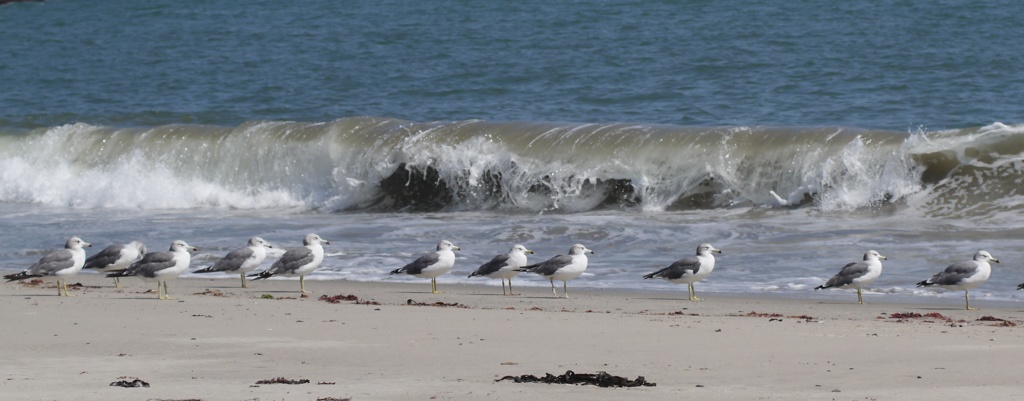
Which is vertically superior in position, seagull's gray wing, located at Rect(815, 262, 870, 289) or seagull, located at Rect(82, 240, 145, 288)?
seagull, located at Rect(82, 240, 145, 288)

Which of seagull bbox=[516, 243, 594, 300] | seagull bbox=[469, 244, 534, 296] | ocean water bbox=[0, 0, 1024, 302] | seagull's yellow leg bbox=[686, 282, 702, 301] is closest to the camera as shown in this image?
seagull's yellow leg bbox=[686, 282, 702, 301]

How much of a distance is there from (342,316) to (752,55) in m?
20.4

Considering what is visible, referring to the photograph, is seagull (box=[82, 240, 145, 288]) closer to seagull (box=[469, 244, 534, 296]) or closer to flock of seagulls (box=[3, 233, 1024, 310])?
flock of seagulls (box=[3, 233, 1024, 310])

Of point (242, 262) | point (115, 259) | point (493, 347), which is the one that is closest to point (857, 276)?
point (493, 347)

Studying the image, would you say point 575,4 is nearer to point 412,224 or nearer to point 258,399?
point 412,224

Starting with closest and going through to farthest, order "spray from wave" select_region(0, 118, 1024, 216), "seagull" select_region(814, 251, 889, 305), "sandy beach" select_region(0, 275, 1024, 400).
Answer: "sandy beach" select_region(0, 275, 1024, 400) → "seagull" select_region(814, 251, 889, 305) → "spray from wave" select_region(0, 118, 1024, 216)

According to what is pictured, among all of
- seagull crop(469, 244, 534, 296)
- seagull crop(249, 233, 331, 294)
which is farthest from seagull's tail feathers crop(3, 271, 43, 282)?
seagull crop(469, 244, 534, 296)

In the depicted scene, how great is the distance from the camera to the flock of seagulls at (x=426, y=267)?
35.4 feet

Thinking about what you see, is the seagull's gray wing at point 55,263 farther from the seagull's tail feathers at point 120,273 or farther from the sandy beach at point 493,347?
the seagull's tail feathers at point 120,273

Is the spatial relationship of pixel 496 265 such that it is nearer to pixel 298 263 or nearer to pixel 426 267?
pixel 426 267

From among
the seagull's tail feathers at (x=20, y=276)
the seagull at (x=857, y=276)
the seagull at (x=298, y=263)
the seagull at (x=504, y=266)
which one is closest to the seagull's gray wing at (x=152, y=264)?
the seagull's tail feathers at (x=20, y=276)

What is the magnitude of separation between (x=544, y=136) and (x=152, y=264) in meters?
9.77

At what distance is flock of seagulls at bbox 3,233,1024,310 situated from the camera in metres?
10.8

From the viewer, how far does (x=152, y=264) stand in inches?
444
